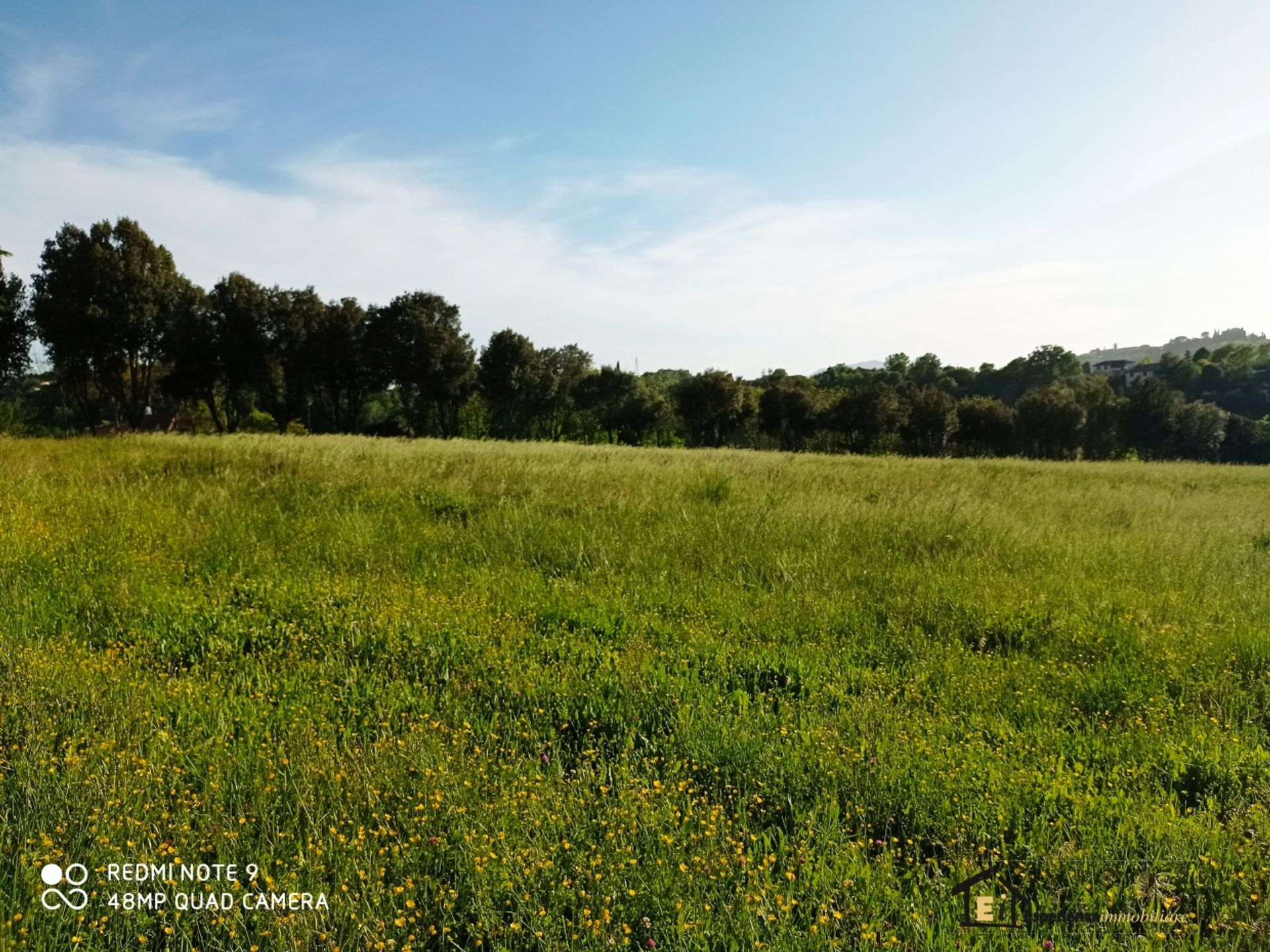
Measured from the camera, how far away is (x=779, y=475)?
14.5 meters

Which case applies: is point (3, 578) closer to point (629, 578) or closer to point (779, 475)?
point (629, 578)

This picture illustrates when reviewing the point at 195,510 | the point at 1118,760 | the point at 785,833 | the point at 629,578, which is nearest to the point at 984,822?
the point at 785,833

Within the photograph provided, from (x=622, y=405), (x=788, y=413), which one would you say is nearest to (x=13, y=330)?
(x=622, y=405)

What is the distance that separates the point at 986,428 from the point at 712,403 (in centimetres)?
2486

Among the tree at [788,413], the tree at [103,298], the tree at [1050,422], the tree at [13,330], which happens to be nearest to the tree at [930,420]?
the tree at [1050,422]

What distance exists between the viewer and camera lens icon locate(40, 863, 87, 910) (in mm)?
2336

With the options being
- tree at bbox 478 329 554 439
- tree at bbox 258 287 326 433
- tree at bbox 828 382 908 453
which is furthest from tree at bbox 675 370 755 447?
tree at bbox 258 287 326 433

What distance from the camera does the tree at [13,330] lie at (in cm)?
2745

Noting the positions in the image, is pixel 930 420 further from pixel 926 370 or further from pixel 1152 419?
pixel 926 370

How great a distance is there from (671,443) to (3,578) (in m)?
52.3

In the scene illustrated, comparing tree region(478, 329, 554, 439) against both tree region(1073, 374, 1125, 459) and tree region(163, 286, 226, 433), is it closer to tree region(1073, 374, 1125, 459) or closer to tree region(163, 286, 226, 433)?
tree region(163, 286, 226, 433)

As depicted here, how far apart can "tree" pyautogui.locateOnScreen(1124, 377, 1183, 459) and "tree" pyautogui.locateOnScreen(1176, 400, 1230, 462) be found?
0.97m

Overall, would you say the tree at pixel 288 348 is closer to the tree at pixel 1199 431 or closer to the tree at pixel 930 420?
the tree at pixel 930 420

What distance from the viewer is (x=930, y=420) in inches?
2131
